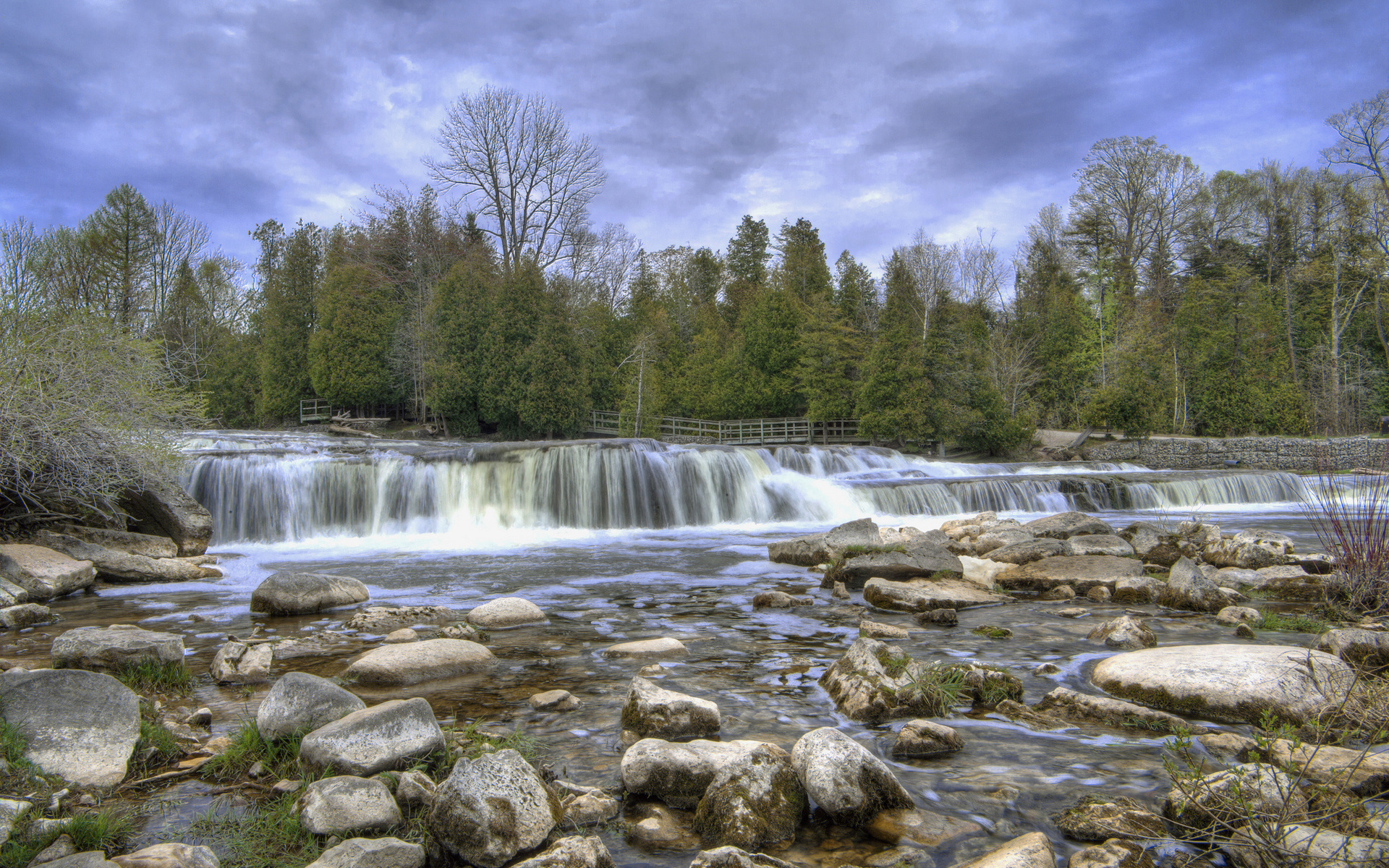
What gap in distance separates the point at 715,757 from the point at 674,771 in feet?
0.65

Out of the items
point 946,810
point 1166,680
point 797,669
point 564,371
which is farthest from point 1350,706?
point 564,371

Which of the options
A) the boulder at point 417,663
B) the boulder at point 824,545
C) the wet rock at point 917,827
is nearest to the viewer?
the wet rock at point 917,827

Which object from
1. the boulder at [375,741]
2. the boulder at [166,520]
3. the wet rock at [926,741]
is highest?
the boulder at [166,520]

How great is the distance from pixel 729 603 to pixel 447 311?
1160 inches

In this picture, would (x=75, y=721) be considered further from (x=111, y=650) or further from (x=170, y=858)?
(x=111, y=650)

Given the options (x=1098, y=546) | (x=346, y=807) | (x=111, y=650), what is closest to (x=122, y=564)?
(x=111, y=650)

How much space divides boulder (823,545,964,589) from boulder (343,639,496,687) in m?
4.52

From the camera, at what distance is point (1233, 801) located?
249cm

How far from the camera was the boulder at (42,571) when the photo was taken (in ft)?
26.6

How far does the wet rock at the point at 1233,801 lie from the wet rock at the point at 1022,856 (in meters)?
0.44

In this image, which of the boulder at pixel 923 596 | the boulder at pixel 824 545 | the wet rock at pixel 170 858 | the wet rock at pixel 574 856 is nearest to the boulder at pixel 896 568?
the boulder at pixel 923 596

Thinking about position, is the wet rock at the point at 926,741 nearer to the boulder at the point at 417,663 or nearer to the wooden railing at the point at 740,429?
the boulder at the point at 417,663

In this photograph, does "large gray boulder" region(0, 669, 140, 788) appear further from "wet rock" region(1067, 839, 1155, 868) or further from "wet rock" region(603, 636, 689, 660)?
"wet rock" region(1067, 839, 1155, 868)

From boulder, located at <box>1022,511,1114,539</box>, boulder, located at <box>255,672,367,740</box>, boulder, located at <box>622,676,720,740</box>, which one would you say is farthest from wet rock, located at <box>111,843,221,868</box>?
boulder, located at <box>1022,511,1114,539</box>
